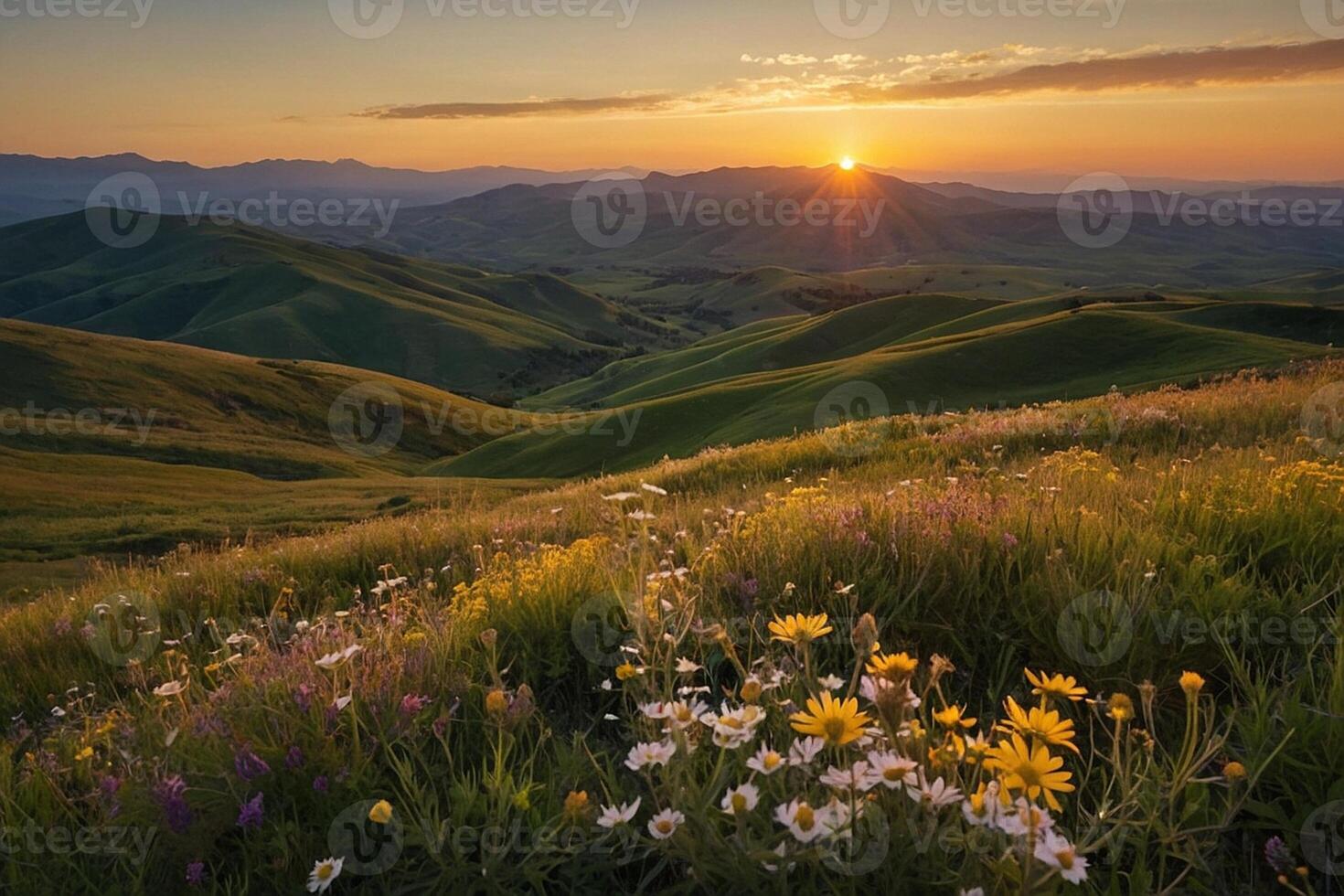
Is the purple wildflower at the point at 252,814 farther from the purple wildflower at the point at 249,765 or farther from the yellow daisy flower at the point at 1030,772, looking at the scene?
the yellow daisy flower at the point at 1030,772

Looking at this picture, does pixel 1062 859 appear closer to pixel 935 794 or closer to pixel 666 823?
pixel 935 794

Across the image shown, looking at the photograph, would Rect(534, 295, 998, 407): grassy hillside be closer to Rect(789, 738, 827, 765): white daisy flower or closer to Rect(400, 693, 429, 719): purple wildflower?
Rect(400, 693, 429, 719): purple wildflower

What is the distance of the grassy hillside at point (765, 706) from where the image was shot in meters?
2.15


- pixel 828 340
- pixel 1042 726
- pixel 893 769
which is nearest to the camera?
pixel 893 769

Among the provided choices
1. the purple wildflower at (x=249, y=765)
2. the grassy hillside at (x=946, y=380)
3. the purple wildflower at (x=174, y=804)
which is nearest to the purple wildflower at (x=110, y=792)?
the purple wildflower at (x=174, y=804)

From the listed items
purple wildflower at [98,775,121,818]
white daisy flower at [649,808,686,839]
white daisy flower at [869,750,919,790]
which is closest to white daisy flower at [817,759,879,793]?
white daisy flower at [869,750,919,790]

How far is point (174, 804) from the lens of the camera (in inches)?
103

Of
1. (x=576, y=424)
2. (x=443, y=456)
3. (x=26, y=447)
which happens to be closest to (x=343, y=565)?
(x=576, y=424)

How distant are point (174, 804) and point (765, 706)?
2060mm

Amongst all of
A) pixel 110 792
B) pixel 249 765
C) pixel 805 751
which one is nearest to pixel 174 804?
pixel 249 765

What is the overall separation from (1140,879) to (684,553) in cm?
351

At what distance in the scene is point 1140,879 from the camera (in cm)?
204

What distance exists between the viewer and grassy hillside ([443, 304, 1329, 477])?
167ft

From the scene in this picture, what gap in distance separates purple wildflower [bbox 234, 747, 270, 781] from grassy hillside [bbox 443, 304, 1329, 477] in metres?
45.2
